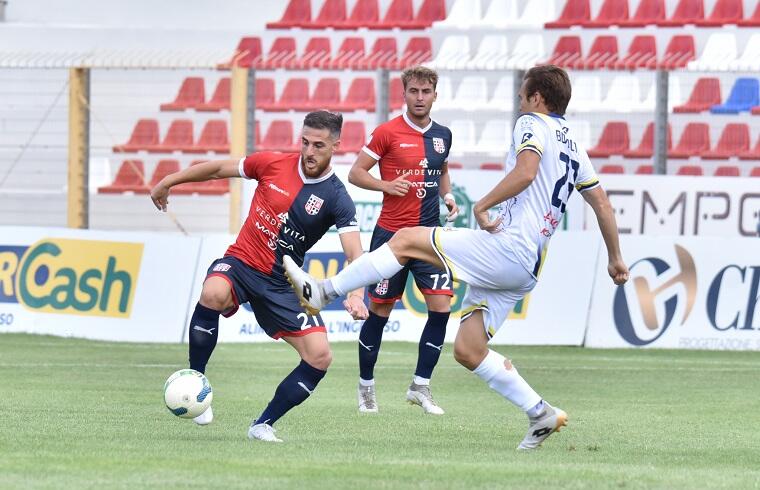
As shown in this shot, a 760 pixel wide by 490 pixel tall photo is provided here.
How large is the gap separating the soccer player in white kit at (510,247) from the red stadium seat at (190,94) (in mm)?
16607

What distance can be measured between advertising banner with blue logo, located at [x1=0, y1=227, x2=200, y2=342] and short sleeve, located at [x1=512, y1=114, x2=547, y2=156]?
30.0 ft

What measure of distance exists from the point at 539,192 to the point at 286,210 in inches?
57.5

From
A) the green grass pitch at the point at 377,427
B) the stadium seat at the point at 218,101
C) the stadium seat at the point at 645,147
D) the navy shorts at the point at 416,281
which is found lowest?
the green grass pitch at the point at 377,427

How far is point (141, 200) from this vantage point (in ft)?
75.3

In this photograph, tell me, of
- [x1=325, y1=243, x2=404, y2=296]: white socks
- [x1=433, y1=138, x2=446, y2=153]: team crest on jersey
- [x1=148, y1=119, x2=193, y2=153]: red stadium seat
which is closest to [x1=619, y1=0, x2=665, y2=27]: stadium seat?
[x1=148, y1=119, x2=193, y2=153]: red stadium seat

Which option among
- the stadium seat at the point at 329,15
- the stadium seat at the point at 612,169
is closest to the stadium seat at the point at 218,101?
the stadium seat at the point at 329,15

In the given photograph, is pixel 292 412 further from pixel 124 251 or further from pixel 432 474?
pixel 124 251

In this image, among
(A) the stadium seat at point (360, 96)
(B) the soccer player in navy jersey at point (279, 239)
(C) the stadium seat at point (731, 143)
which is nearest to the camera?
(B) the soccer player in navy jersey at point (279, 239)

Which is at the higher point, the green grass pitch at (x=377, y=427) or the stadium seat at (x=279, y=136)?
the stadium seat at (x=279, y=136)

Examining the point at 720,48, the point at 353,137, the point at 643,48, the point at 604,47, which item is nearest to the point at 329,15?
the point at 353,137

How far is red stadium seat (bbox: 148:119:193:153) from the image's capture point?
77.4ft

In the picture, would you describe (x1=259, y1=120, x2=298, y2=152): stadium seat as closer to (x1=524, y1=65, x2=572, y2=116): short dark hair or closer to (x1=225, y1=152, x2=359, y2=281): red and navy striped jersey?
(x1=225, y1=152, x2=359, y2=281): red and navy striped jersey

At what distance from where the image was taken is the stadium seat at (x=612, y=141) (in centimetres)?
2144

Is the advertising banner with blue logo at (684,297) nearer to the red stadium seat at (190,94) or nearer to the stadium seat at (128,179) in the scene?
the stadium seat at (128,179)
